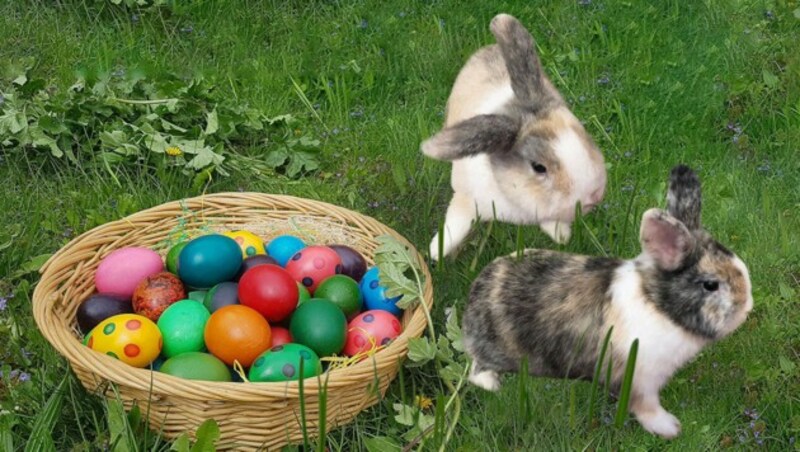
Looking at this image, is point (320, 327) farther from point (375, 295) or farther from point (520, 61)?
point (520, 61)

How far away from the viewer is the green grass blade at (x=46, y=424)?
2947mm

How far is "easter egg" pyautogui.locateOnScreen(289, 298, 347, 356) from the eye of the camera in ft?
11.2

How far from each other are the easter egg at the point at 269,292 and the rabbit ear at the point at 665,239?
1242 mm

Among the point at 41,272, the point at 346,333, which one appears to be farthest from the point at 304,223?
the point at 41,272

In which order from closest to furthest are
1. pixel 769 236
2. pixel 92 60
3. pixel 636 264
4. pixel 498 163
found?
1. pixel 636 264
2. pixel 498 163
3. pixel 769 236
4. pixel 92 60

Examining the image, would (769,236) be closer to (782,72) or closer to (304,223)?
(782,72)

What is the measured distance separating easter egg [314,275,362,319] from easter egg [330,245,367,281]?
0.19 metres

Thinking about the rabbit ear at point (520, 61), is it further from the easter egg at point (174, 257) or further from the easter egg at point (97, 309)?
the easter egg at point (97, 309)

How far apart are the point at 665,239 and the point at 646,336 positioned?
0.29 m

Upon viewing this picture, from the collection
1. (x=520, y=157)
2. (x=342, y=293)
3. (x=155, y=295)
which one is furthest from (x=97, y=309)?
(x=520, y=157)

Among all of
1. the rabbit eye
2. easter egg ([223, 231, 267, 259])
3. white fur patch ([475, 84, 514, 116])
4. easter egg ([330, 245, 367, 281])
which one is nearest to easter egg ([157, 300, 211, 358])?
easter egg ([223, 231, 267, 259])

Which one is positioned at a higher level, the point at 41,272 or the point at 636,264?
the point at 636,264

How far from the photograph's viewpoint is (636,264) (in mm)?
2990

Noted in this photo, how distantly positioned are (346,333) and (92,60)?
7.82ft
